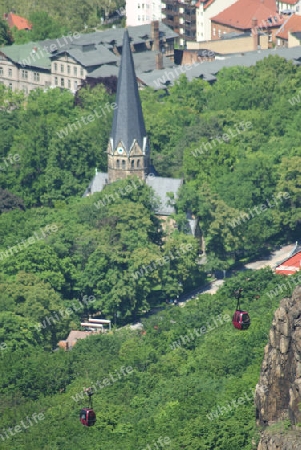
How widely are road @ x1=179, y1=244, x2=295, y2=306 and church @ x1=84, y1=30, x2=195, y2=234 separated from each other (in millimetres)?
6979

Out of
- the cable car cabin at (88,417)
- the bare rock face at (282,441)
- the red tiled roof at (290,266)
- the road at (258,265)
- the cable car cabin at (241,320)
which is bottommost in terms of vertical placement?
the road at (258,265)

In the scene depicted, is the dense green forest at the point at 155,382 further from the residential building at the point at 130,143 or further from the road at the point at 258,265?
the residential building at the point at 130,143

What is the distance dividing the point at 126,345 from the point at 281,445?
50.2m

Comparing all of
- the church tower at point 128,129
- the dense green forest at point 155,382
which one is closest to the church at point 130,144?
the church tower at point 128,129

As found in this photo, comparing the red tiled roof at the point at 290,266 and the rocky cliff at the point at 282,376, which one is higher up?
the rocky cliff at the point at 282,376

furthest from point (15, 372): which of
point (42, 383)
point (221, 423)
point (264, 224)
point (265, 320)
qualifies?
point (264, 224)

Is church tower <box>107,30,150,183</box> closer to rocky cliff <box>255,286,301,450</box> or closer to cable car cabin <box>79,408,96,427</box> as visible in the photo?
cable car cabin <box>79,408,96,427</box>

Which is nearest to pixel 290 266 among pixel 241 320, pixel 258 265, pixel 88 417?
pixel 258 265

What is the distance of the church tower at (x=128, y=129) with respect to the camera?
192m

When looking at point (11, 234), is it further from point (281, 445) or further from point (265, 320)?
point (281, 445)

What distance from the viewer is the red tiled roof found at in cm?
17875

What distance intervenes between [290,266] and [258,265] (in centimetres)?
1014

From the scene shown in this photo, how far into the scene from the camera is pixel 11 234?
187000mm

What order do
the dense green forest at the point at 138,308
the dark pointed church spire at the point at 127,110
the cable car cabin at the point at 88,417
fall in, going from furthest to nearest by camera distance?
the dark pointed church spire at the point at 127,110
the dense green forest at the point at 138,308
the cable car cabin at the point at 88,417
